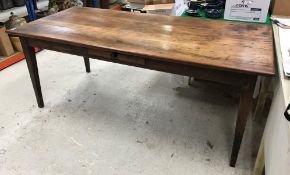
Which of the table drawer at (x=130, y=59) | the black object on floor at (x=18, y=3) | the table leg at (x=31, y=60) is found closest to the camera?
the table drawer at (x=130, y=59)

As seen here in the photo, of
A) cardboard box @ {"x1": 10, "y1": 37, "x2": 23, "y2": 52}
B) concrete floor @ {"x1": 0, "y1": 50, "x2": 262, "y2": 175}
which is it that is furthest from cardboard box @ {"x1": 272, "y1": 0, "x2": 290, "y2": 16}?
cardboard box @ {"x1": 10, "y1": 37, "x2": 23, "y2": 52}

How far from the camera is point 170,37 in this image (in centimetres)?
154

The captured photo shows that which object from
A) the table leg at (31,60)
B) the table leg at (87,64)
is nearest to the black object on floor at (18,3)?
the table leg at (87,64)

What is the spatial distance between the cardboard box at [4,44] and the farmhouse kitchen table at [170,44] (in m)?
1.12

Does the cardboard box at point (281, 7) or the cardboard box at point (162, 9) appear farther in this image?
the cardboard box at point (162, 9)

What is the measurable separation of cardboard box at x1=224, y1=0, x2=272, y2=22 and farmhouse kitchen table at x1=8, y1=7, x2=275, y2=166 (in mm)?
341

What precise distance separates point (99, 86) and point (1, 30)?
1.32 metres

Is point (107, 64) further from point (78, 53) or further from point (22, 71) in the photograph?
point (78, 53)

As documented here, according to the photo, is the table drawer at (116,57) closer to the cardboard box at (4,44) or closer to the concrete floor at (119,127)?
the concrete floor at (119,127)

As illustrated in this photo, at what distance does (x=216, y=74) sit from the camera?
1.27 metres

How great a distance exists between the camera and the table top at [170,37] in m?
1.26

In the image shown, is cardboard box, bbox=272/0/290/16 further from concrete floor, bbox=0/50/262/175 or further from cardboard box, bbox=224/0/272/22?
concrete floor, bbox=0/50/262/175

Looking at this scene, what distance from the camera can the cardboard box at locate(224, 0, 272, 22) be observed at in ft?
6.36

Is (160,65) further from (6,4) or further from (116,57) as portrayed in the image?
(6,4)
